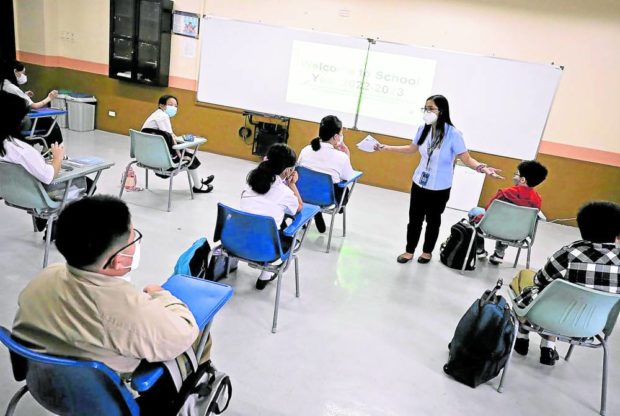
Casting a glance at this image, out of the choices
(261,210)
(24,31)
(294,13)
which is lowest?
(261,210)

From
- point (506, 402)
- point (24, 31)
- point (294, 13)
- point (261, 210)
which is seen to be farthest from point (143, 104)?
point (506, 402)

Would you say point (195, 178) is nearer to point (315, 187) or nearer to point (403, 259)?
point (315, 187)

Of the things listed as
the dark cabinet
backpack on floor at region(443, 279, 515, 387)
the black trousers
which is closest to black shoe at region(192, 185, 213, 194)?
the black trousers

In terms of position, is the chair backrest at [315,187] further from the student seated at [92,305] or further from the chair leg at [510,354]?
the student seated at [92,305]

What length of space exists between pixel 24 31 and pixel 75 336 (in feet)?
25.7

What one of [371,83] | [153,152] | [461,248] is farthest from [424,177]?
[371,83]

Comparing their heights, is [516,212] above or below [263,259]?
above

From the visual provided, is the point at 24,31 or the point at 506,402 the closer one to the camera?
the point at 506,402

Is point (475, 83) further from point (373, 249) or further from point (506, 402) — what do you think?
point (506, 402)

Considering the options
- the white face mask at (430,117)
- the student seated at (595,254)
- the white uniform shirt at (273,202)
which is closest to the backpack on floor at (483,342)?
the student seated at (595,254)

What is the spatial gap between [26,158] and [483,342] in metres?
2.60

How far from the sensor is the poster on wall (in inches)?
256

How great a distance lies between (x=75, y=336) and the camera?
1114 mm

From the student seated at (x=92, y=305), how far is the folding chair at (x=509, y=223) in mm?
2885
